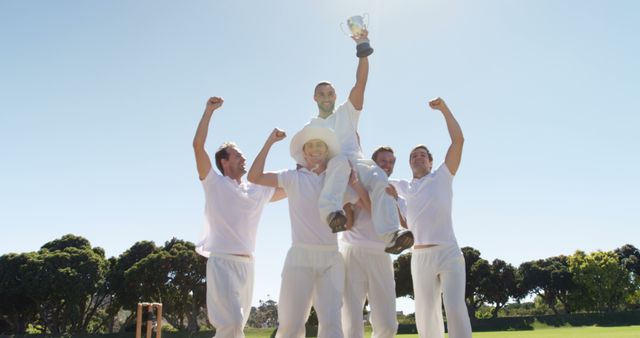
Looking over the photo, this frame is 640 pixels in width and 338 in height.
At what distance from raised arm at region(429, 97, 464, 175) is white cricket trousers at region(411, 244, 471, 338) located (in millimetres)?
1217

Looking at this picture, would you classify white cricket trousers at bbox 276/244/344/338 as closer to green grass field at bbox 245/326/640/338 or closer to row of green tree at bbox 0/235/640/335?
green grass field at bbox 245/326/640/338

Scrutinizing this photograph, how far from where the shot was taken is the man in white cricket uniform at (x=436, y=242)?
674cm

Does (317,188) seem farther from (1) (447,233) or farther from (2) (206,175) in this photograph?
(1) (447,233)

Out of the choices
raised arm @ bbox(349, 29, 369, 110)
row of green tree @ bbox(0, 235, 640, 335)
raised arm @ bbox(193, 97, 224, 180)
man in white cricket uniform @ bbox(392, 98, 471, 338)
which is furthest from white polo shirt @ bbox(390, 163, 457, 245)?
row of green tree @ bbox(0, 235, 640, 335)

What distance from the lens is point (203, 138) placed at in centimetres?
679

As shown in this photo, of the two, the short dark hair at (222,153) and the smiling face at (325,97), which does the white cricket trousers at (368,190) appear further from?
the short dark hair at (222,153)

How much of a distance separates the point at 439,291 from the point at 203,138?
3804mm

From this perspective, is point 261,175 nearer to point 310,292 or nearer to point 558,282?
point 310,292

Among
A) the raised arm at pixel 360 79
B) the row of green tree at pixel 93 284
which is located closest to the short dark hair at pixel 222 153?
the raised arm at pixel 360 79

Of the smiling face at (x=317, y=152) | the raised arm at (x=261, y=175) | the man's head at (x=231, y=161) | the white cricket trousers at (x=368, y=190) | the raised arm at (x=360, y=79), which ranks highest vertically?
the raised arm at (x=360, y=79)

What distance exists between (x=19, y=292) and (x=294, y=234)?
151ft

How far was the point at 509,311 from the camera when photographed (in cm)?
7688

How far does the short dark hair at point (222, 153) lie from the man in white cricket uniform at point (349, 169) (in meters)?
1.36

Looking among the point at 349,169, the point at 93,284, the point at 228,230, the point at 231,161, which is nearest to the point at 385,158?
the point at 349,169
